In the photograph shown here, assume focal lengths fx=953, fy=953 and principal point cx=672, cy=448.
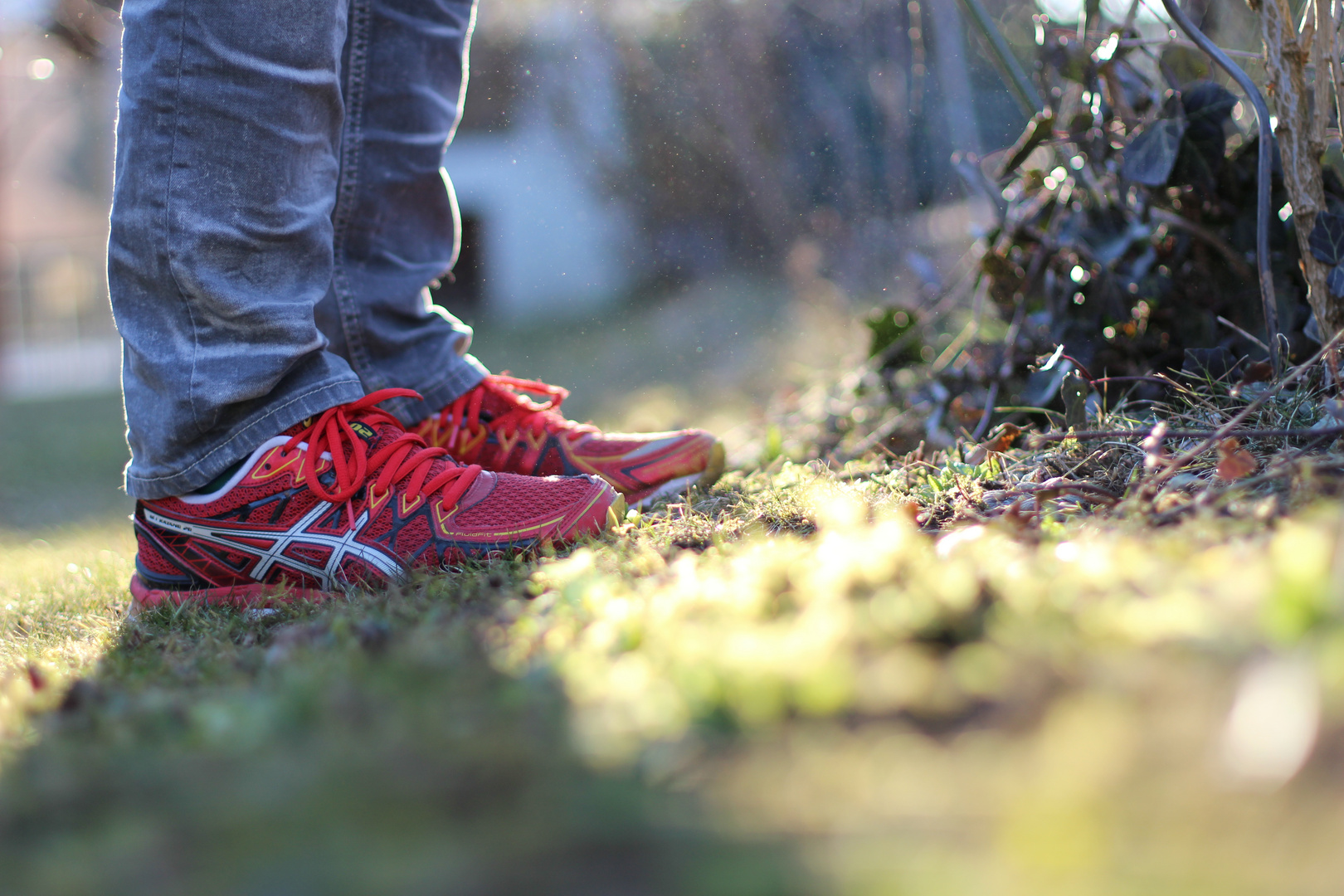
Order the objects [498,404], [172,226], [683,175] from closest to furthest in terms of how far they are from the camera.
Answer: [172,226] → [498,404] → [683,175]

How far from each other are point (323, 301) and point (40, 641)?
0.65 metres

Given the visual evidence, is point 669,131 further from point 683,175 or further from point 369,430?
point 369,430

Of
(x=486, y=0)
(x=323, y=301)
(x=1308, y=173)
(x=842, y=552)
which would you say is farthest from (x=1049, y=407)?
(x=486, y=0)

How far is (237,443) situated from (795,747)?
100 cm

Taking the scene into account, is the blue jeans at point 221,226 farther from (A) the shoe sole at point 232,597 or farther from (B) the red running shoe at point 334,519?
(A) the shoe sole at point 232,597

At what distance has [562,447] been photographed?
1644 mm

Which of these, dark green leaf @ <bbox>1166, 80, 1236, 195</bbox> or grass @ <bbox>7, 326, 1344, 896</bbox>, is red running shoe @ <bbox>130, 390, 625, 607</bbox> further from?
dark green leaf @ <bbox>1166, 80, 1236, 195</bbox>

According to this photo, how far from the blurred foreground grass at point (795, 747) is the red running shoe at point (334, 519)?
1.45ft

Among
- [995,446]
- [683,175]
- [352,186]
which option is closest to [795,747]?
[995,446]

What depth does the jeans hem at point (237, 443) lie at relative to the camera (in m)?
1.28

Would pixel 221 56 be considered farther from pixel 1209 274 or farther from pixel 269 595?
pixel 1209 274

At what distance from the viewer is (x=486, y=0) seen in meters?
9.18

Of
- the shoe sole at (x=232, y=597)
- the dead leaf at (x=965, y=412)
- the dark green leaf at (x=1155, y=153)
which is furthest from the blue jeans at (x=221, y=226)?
the dark green leaf at (x=1155, y=153)

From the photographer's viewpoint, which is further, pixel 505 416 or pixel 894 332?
pixel 894 332
